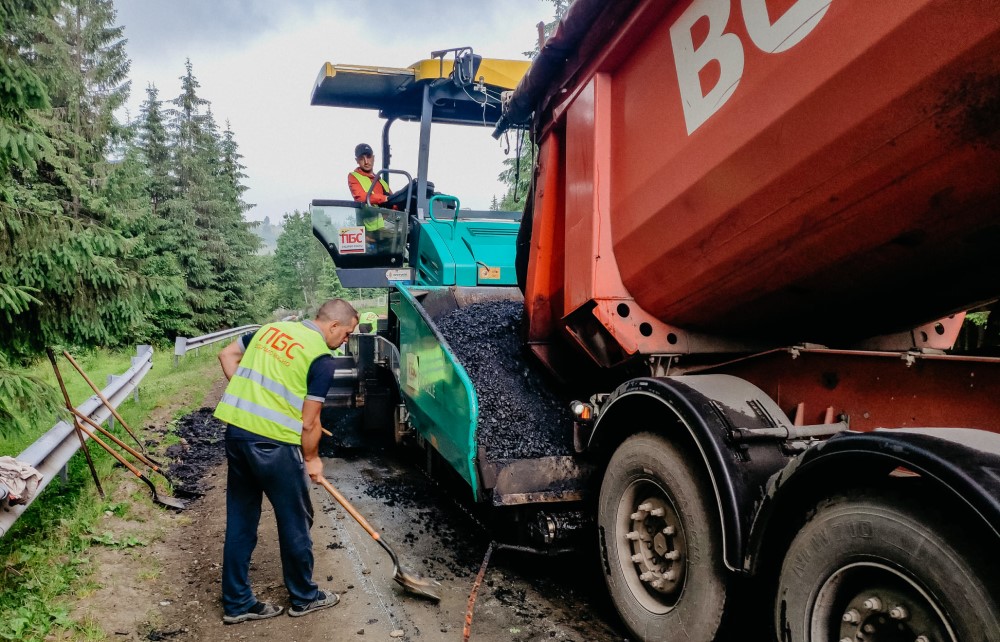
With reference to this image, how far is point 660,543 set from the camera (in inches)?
108

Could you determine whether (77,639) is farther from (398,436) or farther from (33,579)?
(398,436)

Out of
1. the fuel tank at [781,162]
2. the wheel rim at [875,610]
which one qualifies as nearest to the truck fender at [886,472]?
the wheel rim at [875,610]

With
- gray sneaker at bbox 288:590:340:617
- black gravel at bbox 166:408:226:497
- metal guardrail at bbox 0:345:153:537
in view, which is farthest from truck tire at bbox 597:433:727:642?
black gravel at bbox 166:408:226:497

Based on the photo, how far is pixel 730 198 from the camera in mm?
Answer: 2283

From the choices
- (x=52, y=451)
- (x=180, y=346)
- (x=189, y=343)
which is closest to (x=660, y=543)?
(x=52, y=451)

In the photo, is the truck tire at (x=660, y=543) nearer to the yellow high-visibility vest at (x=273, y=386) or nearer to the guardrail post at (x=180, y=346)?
the yellow high-visibility vest at (x=273, y=386)

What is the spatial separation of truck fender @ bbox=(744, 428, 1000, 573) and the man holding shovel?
2204 mm

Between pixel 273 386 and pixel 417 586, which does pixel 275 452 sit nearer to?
pixel 273 386

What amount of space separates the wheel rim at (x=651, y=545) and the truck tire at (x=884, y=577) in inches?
23.9

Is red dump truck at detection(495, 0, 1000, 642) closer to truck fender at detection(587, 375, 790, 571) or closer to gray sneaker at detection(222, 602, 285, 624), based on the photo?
truck fender at detection(587, 375, 790, 571)

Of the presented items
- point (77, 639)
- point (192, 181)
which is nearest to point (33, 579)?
point (77, 639)

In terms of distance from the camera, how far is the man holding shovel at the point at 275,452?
3.25m

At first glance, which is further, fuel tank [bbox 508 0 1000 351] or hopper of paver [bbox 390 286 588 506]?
hopper of paver [bbox 390 286 588 506]

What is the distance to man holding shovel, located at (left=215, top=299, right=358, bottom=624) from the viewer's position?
3.25 metres
